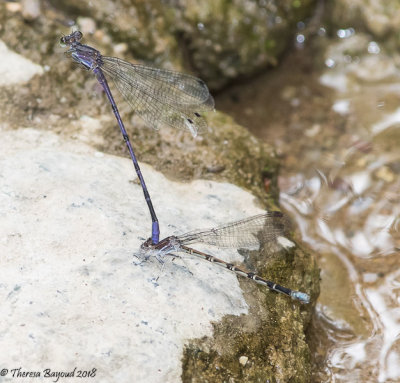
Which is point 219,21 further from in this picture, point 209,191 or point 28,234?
point 28,234

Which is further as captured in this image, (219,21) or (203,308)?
(219,21)

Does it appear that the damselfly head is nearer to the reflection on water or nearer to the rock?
the rock

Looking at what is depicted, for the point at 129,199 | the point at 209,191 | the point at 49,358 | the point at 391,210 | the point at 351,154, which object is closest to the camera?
the point at 49,358

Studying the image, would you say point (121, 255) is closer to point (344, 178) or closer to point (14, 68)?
point (14, 68)

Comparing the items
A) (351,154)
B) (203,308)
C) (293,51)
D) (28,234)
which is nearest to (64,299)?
(28,234)

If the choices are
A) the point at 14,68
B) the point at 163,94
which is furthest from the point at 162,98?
the point at 14,68
